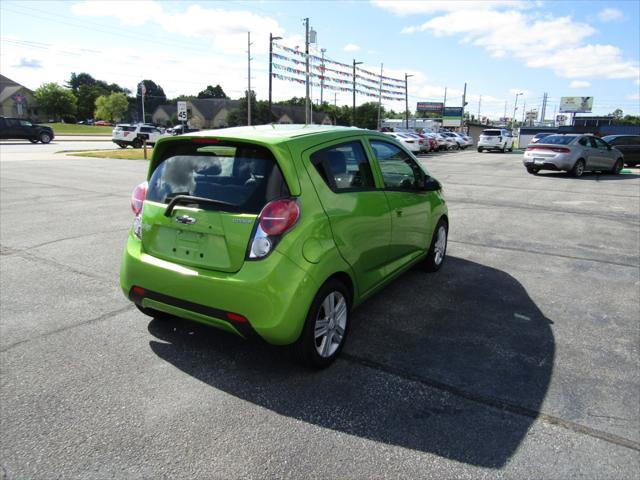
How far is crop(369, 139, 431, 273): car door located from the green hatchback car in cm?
35

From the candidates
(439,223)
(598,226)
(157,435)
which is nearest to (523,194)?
(598,226)

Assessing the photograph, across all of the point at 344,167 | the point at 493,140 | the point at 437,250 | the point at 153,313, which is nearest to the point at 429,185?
the point at 437,250

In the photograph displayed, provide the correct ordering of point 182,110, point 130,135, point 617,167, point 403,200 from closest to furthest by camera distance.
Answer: point 403,200 → point 617,167 → point 182,110 → point 130,135

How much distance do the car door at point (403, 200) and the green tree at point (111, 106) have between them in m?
117

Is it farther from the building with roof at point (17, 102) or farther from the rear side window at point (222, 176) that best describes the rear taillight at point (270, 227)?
the building with roof at point (17, 102)

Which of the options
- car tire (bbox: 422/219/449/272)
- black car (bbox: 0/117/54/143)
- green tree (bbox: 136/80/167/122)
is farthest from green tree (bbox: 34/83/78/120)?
car tire (bbox: 422/219/449/272)

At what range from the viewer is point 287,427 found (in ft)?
8.88

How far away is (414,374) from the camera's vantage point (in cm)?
330

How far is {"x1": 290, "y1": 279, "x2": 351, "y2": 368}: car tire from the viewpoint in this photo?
3.11 m

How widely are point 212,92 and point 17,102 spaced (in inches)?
2528

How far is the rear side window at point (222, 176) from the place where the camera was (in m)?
3.06

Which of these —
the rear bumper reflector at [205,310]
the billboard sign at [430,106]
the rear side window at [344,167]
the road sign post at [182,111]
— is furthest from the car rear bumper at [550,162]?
the billboard sign at [430,106]

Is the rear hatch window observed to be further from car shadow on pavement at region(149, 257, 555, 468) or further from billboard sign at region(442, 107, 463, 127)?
billboard sign at region(442, 107, 463, 127)

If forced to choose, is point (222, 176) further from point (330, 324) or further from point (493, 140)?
point (493, 140)
